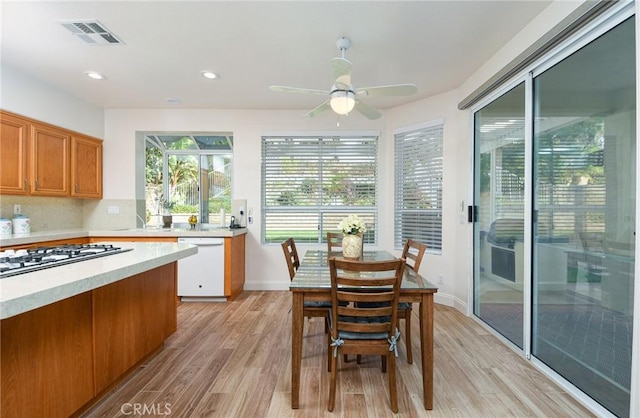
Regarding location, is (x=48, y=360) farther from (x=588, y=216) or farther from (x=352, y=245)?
(x=588, y=216)

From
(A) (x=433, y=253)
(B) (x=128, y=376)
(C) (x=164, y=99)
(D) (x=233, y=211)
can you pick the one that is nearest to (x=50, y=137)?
(C) (x=164, y=99)

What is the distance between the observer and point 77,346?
1.53 metres

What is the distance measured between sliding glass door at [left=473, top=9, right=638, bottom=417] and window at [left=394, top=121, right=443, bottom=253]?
2.94 ft

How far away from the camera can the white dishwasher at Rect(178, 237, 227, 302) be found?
358cm

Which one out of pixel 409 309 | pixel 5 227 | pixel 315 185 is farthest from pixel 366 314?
pixel 5 227

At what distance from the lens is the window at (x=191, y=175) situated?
15.1 ft

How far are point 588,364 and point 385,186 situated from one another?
9.19 feet

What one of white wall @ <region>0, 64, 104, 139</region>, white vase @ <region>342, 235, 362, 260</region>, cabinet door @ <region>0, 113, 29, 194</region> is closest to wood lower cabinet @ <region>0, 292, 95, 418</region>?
white vase @ <region>342, 235, 362, 260</region>

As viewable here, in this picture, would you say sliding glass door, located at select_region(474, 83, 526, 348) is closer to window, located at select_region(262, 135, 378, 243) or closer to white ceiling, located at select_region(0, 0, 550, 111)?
white ceiling, located at select_region(0, 0, 550, 111)

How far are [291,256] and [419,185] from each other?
214cm

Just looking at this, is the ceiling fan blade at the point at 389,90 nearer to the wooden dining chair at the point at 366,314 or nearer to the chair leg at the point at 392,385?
the wooden dining chair at the point at 366,314

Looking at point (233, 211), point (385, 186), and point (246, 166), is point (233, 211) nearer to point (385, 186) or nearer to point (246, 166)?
point (246, 166)

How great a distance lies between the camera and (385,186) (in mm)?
4129

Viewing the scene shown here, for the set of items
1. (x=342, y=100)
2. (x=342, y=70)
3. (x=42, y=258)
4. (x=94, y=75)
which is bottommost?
(x=42, y=258)
